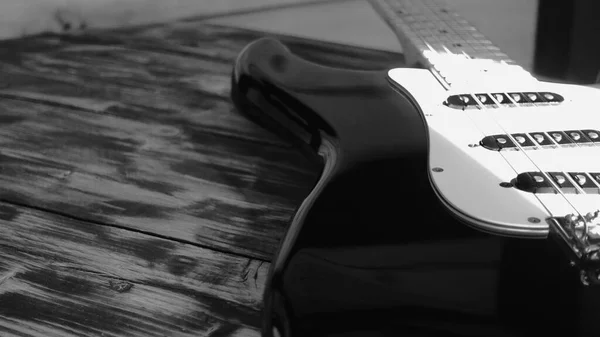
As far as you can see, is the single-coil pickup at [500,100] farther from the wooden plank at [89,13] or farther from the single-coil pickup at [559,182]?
the wooden plank at [89,13]

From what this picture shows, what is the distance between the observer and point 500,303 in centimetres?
38

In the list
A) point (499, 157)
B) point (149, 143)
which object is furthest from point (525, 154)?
A: point (149, 143)

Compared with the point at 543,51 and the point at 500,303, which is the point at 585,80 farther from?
the point at 500,303

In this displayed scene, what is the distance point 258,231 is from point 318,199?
0.54 feet

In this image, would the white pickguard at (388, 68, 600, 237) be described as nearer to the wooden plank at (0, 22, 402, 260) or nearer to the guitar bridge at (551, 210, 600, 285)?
the guitar bridge at (551, 210, 600, 285)

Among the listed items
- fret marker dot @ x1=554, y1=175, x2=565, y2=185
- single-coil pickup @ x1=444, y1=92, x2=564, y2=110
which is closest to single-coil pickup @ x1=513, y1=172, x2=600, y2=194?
fret marker dot @ x1=554, y1=175, x2=565, y2=185

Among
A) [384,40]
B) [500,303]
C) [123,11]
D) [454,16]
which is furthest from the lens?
[384,40]

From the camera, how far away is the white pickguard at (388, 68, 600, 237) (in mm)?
446

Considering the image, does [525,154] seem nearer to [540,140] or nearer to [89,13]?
[540,140]

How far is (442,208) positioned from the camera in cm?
46

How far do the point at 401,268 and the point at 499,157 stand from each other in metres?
0.16

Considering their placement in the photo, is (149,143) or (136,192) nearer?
(136,192)

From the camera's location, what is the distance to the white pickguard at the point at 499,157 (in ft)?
1.46

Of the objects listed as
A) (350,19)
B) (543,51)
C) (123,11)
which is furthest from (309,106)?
(350,19)
